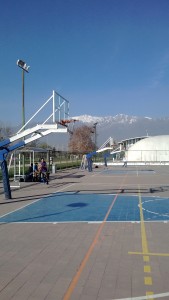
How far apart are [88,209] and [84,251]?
5.49 m

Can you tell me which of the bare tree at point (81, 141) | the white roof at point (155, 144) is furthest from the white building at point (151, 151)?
the bare tree at point (81, 141)

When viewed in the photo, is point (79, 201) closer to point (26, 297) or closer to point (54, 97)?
point (54, 97)

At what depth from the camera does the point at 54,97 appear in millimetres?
16750

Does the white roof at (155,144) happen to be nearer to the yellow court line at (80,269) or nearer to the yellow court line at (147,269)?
the yellow court line at (80,269)

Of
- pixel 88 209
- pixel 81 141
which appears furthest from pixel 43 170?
pixel 81 141

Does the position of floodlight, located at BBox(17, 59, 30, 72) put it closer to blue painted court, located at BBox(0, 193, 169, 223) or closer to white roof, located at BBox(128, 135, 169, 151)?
blue painted court, located at BBox(0, 193, 169, 223)

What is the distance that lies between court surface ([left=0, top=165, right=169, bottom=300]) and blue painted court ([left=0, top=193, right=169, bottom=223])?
0.03m

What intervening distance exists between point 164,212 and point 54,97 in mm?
7947

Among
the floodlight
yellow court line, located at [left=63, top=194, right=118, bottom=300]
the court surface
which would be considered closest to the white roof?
the floodlight

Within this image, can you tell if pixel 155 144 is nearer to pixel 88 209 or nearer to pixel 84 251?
pixel 88 209

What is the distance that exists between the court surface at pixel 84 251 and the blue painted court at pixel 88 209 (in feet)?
0.11

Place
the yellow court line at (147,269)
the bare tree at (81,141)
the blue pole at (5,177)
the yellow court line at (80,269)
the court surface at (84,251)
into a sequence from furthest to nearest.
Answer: the bare tree at (81,141) < the blue pole at (5,177) < the yellow court line at (147,269) < the court surface at (84,251) < the yellow court line at (80,269)

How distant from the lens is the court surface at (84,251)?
5.29 m

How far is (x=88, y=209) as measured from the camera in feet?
42.1
